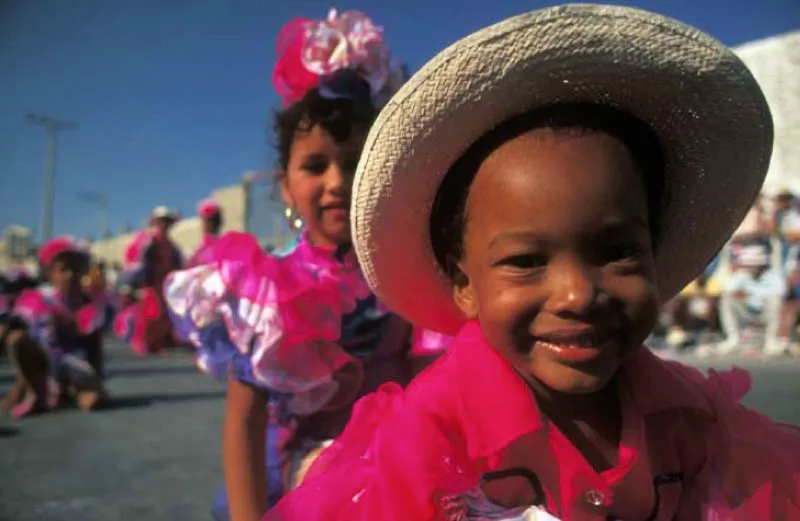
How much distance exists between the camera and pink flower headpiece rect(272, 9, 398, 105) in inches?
80.9

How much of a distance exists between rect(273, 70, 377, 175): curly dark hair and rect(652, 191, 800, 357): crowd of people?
6.08 metres

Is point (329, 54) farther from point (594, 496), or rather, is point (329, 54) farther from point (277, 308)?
point (594, 496)

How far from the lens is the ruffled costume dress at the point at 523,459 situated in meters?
1.12

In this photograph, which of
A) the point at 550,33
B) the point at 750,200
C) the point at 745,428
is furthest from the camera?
the point at 750,200

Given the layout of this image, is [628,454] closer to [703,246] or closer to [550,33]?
[703,246]

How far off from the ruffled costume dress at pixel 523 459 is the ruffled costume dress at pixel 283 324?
18.0 inches

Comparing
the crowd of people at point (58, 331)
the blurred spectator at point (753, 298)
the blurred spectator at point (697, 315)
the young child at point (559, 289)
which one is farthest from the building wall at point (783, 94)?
the young child at point (559, 289)

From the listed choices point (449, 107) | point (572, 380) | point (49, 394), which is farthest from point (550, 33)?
point (49, 394)

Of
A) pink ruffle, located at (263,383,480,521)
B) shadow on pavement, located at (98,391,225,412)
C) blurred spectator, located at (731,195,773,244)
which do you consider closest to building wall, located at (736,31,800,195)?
blurred spectator, located at (731,195,773,244)

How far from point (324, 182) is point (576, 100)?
2.67 feet

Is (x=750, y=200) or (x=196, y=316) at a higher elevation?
(x=750, y=200)

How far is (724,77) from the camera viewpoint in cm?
125

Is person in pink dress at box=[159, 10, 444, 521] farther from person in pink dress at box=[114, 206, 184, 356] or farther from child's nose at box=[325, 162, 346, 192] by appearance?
person in pink dress at box=[114, 206, 184, 356]

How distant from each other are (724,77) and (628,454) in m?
0.66
